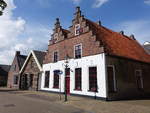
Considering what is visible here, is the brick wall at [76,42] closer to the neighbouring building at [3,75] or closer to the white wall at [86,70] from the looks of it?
the white wall at [86,70]

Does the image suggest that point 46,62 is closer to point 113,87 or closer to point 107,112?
point 113,87

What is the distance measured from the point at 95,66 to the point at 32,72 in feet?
48.8

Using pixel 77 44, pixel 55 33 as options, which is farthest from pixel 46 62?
pixel 77 44

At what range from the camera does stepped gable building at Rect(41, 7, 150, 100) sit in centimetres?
1492

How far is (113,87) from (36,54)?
1677 centimetres

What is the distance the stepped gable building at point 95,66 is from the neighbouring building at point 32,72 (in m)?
3.72

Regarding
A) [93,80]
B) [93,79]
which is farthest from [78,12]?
[93,80]

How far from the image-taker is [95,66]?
1562 cm

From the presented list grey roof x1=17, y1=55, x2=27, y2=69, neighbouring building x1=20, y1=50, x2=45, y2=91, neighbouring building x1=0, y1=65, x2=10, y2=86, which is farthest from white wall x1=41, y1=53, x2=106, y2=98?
neighbouring building x1=0, y1=65, x2=10, y2=86

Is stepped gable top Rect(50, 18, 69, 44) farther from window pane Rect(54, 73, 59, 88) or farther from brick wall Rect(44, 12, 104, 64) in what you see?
window pane Rect(54, 73, 59, 88)

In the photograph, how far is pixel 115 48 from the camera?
16.9m

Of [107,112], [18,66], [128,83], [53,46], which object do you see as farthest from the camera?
[18,66]

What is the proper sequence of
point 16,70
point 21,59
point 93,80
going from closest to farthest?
point 93,80, point 16,70, point 21,59

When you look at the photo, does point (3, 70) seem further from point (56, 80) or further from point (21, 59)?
point (56, 80)
